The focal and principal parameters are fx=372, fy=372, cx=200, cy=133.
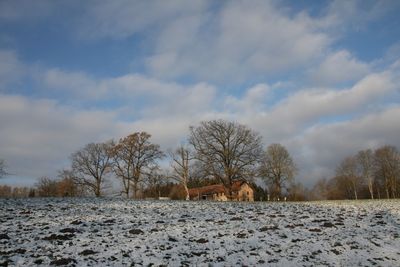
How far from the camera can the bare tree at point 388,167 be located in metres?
75.8

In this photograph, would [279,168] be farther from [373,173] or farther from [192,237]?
[192,237]

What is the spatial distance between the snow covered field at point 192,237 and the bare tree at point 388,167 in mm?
53584

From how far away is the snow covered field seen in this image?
51.2 ft

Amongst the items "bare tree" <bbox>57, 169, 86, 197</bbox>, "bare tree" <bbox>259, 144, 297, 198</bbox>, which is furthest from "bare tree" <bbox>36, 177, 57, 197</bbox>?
"bare tree" <bbox>259, 144, 297, 198</bbox>

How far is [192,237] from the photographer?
1920cm

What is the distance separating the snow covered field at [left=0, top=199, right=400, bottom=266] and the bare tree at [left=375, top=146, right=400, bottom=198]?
53584 millimetres

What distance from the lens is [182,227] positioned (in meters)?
21.5

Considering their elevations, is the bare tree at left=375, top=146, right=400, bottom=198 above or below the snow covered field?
above

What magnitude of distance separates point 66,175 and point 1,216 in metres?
48.5

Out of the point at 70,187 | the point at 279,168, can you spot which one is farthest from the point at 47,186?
the point at 279,168

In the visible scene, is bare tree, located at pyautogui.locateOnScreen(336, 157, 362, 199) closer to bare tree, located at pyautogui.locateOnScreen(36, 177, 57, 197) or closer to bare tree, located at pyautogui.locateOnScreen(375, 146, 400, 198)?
bare tree, located at pyautogui.locateOnScreen(375, 146, 400, 198)

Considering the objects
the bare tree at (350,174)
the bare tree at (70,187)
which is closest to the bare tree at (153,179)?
the bare tree at (70,187)

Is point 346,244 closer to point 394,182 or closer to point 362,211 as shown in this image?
point 362,211

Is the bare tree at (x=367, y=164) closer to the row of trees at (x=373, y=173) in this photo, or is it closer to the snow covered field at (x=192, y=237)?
the row of trees at (x=373, y=173)
